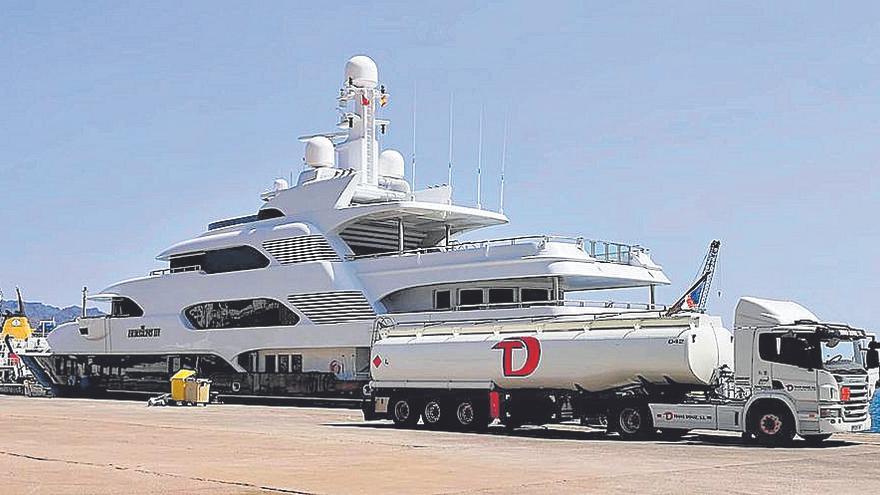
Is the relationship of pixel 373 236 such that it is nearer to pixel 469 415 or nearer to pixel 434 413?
pixel 434 413

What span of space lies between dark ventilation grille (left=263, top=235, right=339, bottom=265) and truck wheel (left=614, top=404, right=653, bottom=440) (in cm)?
1889

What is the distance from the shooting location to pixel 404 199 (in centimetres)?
4494

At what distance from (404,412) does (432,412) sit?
96 centimetres

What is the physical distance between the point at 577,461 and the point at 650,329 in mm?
6627

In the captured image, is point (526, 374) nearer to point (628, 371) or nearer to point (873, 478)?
point (628, 371)

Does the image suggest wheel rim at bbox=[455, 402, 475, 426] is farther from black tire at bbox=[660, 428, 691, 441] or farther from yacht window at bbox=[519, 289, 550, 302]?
yacht window at bbox=[519, 289, 550, 302]

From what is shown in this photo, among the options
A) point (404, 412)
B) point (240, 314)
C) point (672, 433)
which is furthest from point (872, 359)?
point (240, 314)

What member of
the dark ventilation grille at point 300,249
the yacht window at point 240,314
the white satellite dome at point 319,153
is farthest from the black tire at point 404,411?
the white satellite dome at point 319,153

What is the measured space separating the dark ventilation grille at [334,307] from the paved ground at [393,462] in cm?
1181

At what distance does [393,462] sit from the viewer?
713 inches

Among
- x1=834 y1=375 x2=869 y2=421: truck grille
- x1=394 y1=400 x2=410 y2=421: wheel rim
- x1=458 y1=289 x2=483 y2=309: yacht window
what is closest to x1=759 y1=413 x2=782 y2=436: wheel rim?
x1=834 y1=375 x2=869 y2=421: truck grille

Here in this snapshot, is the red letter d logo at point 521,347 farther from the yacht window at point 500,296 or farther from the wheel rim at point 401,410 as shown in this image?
the yacht window at point 500,296

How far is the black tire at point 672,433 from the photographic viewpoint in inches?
927

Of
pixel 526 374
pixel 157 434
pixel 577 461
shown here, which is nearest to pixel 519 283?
pixel 526 374
